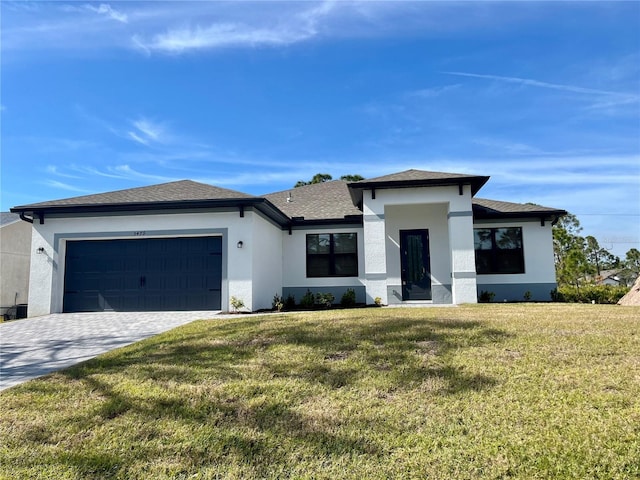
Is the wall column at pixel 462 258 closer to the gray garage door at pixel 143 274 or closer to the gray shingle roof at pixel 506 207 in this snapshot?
the gray shingle roof at pixel 506 207

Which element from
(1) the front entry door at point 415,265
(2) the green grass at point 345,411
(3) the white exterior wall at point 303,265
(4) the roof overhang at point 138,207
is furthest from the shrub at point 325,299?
(2) the green grass at point 345,411

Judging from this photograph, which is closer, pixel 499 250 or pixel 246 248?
pixel 246 248

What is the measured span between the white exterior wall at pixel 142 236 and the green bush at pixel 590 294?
11.3 m

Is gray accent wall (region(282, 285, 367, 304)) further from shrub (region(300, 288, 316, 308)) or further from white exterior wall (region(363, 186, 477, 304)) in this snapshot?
white exterior wall (region(363, 186, 477, 304))

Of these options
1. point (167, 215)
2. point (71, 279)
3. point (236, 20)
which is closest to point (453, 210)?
point (236, 20)

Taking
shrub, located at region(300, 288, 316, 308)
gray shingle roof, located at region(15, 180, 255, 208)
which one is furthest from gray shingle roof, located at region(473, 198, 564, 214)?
gray shingle roof, located at region(15, 180, 255, 208)

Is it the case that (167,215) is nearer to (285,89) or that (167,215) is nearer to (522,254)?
(285,89)

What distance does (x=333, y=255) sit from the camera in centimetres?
1383

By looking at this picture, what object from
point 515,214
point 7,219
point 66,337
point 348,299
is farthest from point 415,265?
point 7,219

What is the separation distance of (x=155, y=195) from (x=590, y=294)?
16.4m

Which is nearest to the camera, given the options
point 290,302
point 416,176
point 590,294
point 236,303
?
point 236,303

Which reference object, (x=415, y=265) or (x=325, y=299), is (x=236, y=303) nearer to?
(x=325, y=299)

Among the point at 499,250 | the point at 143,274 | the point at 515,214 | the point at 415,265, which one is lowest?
the point at 143,274

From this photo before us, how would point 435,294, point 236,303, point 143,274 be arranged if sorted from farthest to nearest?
point 435,294 < point 143,274 < point 236,303
